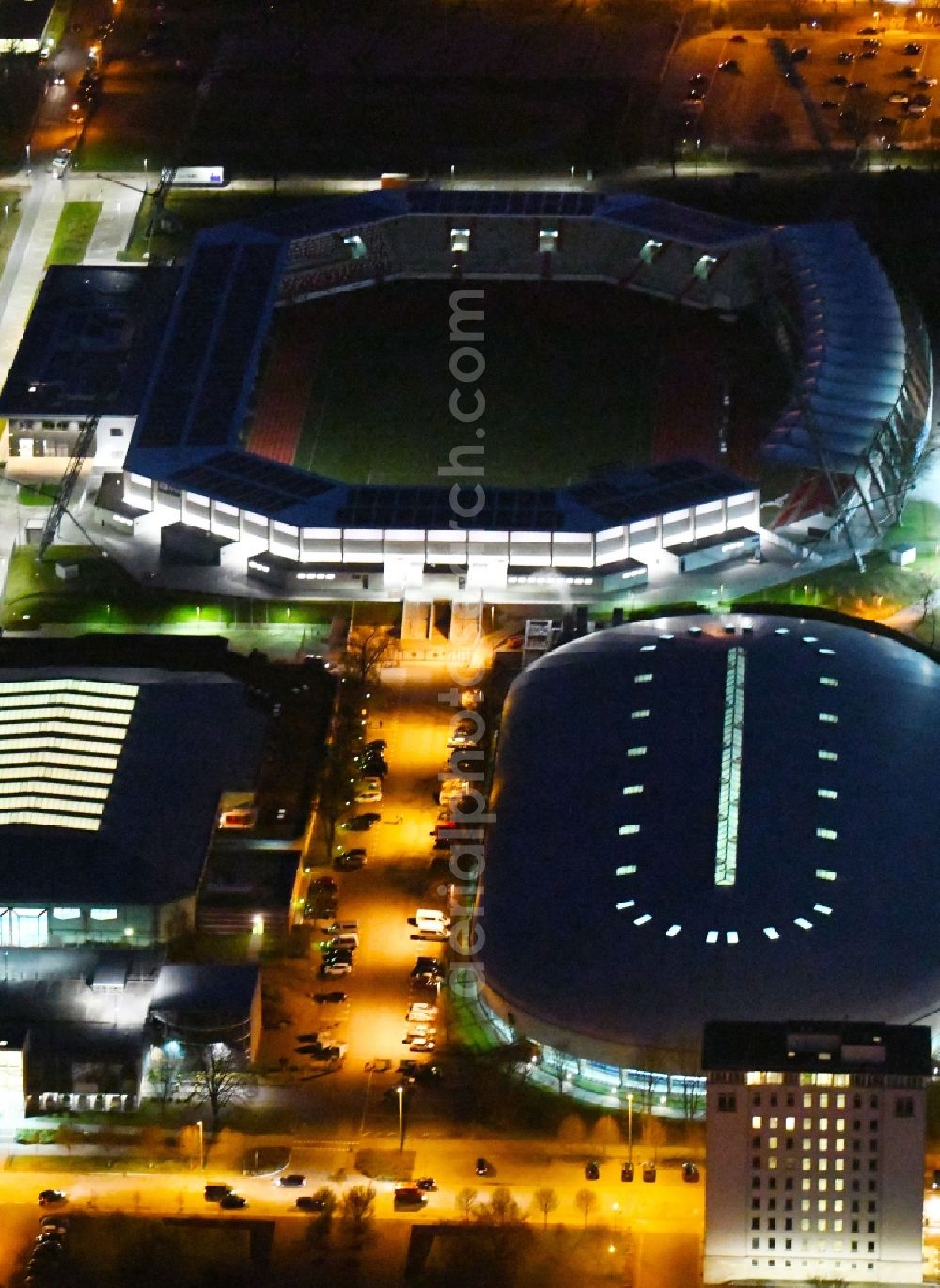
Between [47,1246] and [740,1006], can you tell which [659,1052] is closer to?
[740,1006]

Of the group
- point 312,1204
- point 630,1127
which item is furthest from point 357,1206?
point 630,1127

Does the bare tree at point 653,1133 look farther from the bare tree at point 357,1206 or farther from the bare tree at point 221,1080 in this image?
the bare tree at point 221,1080

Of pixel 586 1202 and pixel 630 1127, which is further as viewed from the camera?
pixel 630 1127

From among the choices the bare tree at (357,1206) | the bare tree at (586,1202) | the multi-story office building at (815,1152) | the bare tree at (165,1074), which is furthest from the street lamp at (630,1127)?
the bare tree at (165,1074)

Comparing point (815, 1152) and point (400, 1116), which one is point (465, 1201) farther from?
point (815, 1152)

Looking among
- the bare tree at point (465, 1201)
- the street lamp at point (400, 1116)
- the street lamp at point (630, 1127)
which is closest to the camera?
the bare tree at point (465, 1201)

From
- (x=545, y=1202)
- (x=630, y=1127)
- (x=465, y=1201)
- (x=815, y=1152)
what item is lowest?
(x=465, y=1201)

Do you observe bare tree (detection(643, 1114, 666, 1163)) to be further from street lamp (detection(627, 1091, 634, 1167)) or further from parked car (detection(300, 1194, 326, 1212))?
parked car (detection(300, 1194, 326, 1212))
